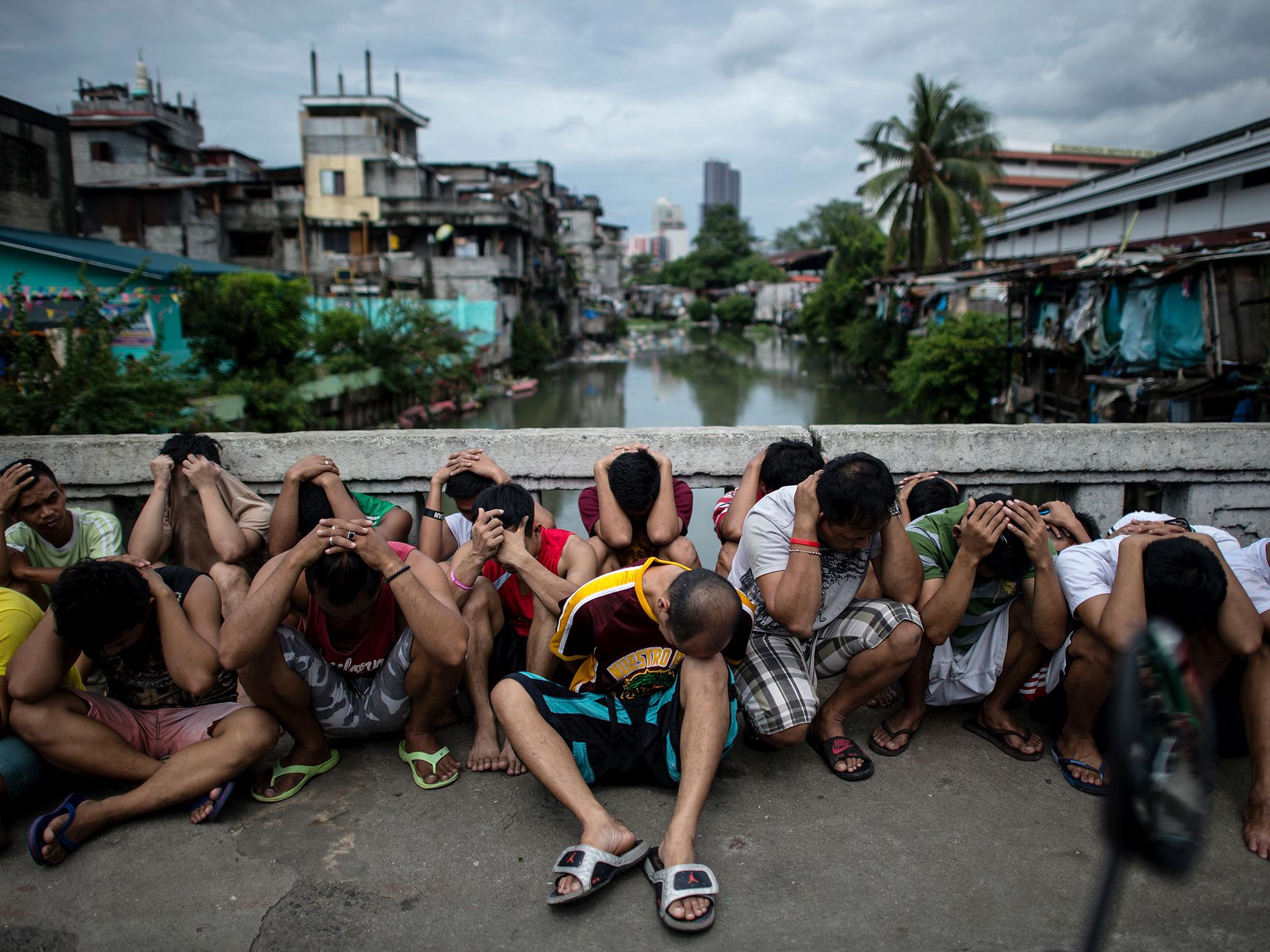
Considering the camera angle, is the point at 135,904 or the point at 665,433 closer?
the point at 135,904

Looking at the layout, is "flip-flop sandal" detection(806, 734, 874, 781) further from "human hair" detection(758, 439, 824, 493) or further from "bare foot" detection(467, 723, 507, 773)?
"bare foot" detection(467, 723, 507, 773)

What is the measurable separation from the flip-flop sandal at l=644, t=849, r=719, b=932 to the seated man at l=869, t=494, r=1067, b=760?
39.4 inches

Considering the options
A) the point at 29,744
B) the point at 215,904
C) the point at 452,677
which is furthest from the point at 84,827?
the point at 452,677

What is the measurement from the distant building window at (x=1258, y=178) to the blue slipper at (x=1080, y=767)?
17.1m

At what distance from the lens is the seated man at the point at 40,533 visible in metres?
2.97

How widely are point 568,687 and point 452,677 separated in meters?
0.39

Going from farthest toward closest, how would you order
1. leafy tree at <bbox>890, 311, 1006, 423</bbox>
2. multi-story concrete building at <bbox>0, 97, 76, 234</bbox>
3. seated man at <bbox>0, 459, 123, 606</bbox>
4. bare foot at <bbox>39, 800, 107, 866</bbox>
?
1. multi-story concrete building at <bbox>0, 97, 76, 234</bbox>
2. leafy tree at <bbox>890, 311, 1006, 423</bbox>
3. seated man at <bbox>0, 459, 123, 606</bbox>
4. bare foot at <bbox>39, 800, 107, 866</bbox>

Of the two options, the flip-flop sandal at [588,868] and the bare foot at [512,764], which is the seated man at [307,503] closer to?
the bare foot at [512,764]

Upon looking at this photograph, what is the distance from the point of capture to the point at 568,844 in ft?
7.74

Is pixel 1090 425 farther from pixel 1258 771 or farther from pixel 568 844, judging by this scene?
pixel 568 844

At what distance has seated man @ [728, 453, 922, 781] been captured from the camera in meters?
2.60

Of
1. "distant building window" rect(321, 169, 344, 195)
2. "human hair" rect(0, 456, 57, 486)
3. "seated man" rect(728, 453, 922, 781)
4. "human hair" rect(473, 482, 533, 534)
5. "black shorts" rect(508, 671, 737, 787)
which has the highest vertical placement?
"distant building window" rect(321, 169, 344, 195)

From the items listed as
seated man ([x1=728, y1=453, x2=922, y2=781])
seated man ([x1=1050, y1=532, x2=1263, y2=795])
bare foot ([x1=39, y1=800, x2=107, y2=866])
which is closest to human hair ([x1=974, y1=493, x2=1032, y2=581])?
seated man ([x1=1050, y1=532, x2=1263, y2=795])

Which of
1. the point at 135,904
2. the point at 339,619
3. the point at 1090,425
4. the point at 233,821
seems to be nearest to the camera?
the point at 135,904
